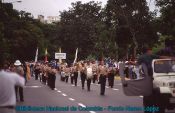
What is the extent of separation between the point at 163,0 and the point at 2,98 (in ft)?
143

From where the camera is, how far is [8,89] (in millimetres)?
9383

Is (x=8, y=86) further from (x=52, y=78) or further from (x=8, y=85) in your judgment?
(x=52, y=78)

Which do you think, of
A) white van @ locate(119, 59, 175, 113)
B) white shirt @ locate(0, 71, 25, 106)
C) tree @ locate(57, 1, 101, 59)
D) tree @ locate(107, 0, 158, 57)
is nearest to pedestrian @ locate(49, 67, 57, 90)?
white van @ locate(119, 59, 175, 113)

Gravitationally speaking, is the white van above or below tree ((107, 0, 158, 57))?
below

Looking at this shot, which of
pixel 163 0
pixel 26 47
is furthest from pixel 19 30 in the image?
pixel 163 0

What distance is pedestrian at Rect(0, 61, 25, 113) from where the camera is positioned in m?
9.27

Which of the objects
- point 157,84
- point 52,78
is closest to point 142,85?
point 157,84

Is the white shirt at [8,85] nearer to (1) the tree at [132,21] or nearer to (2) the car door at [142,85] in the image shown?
(2) the car door at [142,85]

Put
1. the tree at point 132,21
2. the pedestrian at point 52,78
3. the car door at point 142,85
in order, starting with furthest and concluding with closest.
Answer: the tree at point 132,21
the pedestrian at point 52,78
the car door at point 142,85

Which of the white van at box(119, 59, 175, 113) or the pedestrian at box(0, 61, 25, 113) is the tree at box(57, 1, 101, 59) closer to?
the white van at box(119, 59, 175, 113)

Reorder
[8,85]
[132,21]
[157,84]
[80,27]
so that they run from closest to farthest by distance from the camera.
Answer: [8,85] → [157,84] → [132,21] → [80,27]

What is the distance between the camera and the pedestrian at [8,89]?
365 inches

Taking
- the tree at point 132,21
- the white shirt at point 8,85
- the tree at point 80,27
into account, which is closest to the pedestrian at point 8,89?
the white shirt at point 8,85

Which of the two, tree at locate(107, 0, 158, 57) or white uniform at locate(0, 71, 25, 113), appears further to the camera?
tree at locate(107, 0, 158, 57)
